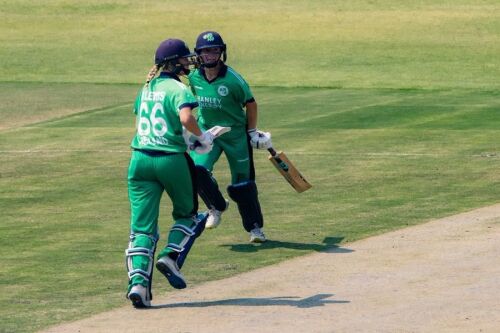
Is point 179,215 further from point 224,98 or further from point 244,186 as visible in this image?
point 224,98

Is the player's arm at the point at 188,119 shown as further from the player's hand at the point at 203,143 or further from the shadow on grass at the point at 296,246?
the shadow on grass at the point at 296,246

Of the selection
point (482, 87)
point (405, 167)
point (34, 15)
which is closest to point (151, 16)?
point (34, 15)

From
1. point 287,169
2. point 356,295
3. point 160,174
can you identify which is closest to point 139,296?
point 160,174

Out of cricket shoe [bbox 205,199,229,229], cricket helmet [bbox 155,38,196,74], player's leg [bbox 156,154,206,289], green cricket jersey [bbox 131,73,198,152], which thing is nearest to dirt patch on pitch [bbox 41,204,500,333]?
player's leg [bbox 156,154,206,289]

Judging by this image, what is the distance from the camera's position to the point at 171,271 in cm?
1254

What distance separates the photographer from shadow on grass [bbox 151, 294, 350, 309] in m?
12.2

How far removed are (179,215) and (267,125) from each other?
43.6ft

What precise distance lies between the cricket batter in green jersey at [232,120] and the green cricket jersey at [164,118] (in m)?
2.74

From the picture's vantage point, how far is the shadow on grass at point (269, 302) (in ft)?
40.2

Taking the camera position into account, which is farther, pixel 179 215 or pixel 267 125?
pixel 267 125

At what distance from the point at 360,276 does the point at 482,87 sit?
20.4m

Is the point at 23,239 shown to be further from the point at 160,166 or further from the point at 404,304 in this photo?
the point at 404,304

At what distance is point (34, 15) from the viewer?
49.7 metres

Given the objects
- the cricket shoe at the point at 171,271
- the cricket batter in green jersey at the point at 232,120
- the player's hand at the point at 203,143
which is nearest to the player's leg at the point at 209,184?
the cricket batter in green jersey at the point at 232,120
